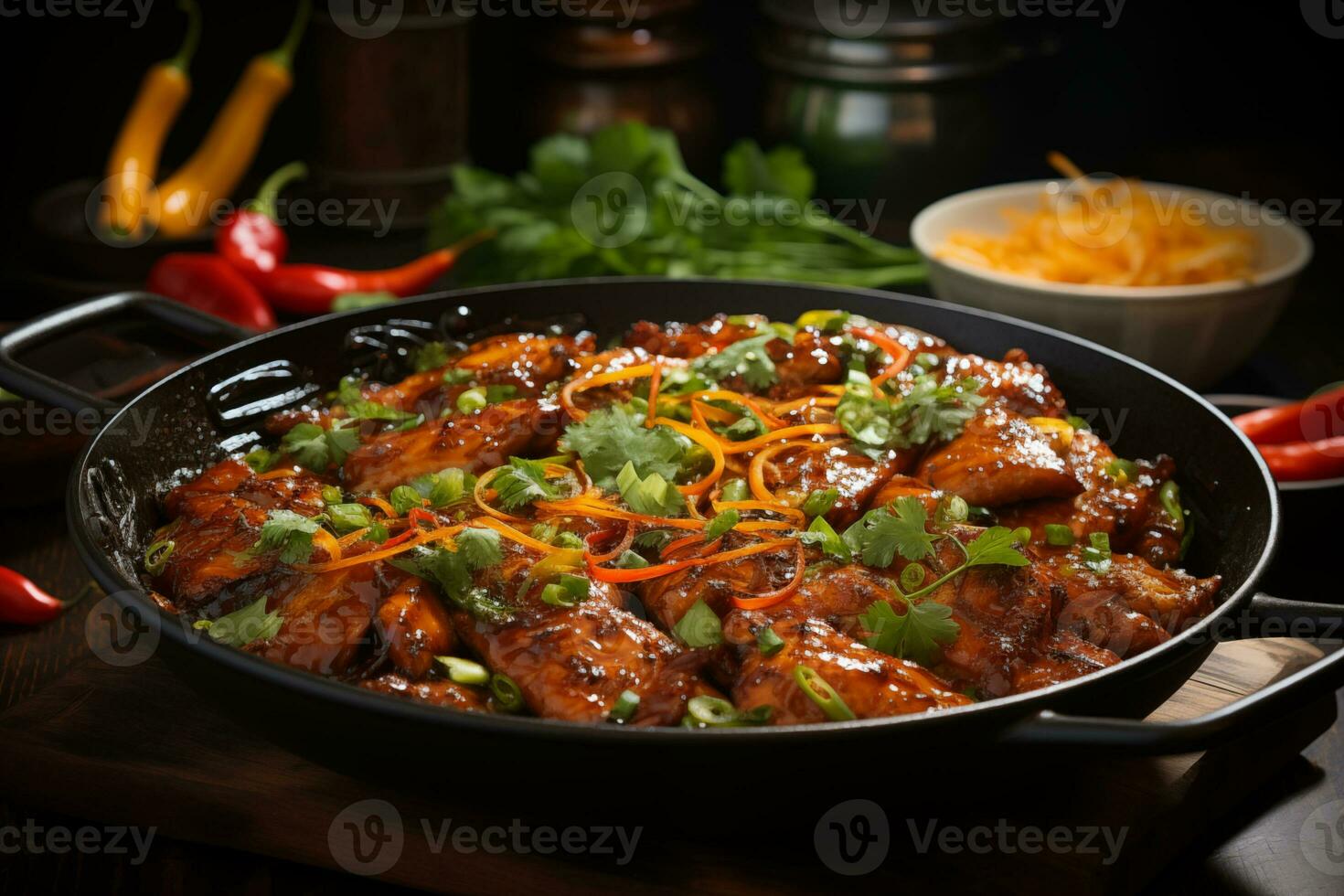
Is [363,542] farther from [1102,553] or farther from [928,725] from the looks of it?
[1102,553]

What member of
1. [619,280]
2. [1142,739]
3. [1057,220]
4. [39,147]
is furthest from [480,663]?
[39,147]

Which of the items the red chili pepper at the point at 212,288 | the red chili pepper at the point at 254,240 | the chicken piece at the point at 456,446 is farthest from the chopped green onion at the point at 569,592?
the red chili pepper at the point at 254,240

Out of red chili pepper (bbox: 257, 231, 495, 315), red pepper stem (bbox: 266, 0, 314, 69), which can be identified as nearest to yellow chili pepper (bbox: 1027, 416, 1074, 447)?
red chili pepper (bbox: 257, 231, 495, 315)

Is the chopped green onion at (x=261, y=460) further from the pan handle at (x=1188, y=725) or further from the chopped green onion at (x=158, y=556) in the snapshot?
the pan handle at (x=1188, y=725)

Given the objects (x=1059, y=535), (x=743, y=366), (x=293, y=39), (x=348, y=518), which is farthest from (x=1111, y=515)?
(x=293, y=39)

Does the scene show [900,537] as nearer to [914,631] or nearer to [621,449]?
[914,631]

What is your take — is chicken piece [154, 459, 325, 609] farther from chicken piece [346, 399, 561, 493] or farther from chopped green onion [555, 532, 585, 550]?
chopped green onion [555, 532, 585, 550]
